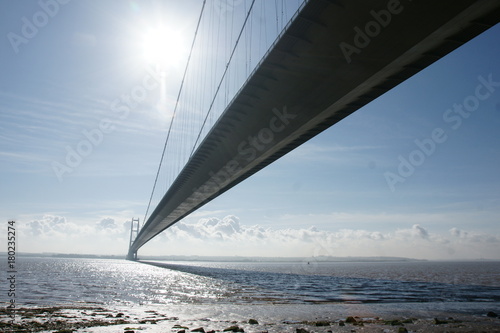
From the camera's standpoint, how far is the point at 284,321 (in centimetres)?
1427

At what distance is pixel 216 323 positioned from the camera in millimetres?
13773

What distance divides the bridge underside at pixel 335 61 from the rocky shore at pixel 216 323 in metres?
10.6

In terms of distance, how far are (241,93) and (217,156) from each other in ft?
40.5

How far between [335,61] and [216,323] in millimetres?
12247

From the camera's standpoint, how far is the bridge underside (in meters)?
12.9

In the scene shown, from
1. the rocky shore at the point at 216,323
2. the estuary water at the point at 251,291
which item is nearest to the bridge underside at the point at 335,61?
the rocky shore at the point at 216,323

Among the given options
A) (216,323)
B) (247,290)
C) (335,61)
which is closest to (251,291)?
(247,290)

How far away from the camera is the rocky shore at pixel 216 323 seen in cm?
1244

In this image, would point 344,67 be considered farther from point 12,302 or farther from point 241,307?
point 12,302

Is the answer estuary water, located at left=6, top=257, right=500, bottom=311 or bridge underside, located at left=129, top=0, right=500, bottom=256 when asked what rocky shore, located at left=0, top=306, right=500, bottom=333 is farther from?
bridge underside, located at left=129, top=0, right=500, bottom=256

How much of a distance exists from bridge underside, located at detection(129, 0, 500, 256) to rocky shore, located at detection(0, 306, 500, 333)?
10.6m

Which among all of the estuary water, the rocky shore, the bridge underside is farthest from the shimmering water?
the bridge underside

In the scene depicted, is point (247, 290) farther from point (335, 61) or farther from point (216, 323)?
point (335, 61)

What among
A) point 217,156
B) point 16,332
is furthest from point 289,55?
point 217,156
